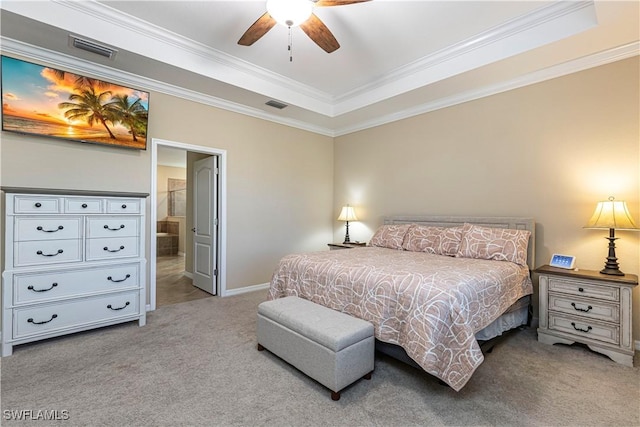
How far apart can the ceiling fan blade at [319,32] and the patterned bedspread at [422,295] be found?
6.65ft

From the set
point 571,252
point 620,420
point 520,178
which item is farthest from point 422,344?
point 520,178

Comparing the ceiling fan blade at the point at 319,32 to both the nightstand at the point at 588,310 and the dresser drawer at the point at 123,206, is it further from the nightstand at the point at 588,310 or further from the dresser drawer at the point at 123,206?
the nightstand at the point at 588,310

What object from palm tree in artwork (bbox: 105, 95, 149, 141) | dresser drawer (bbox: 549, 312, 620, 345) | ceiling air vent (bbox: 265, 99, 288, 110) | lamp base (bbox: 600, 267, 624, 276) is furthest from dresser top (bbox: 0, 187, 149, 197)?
lamp base (bbox: 600, 267, 624, 276)

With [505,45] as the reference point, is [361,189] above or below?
below

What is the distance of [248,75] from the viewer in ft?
12.9

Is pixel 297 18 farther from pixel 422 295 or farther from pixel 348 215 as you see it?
pixel 348 215

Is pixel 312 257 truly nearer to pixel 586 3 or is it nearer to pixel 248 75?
pixel 248 75

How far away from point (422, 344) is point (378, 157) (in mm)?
3654

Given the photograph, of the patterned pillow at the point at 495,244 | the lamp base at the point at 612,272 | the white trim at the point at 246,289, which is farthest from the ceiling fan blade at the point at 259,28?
the lamp base at the point at 612,272

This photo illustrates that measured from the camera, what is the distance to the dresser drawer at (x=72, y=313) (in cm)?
257

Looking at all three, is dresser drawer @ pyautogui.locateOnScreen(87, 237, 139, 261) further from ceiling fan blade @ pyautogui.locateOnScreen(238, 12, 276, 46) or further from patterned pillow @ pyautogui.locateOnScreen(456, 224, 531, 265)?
patterned pillow @ pyautogui.locateOnScreen(456, 224, 531, 265)

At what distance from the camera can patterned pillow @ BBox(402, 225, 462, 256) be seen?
3562 millimetres

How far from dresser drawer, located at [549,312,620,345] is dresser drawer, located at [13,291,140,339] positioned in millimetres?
4193

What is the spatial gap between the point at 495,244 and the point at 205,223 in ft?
13.1
